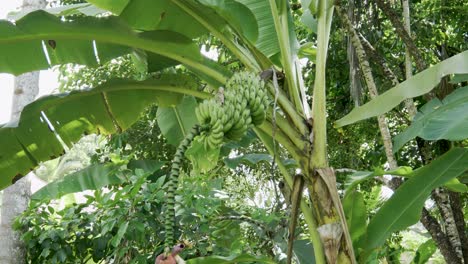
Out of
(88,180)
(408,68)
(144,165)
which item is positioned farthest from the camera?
(408,68)

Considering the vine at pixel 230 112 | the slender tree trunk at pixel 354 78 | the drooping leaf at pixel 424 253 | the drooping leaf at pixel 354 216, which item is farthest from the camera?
the drooping leaf at pixel 424 253

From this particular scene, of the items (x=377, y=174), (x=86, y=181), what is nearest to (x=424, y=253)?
(x=377, y=174)

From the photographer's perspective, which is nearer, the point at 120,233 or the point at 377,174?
the point at 377,174

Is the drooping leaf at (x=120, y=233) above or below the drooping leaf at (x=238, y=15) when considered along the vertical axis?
below

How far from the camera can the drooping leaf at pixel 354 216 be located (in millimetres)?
2004

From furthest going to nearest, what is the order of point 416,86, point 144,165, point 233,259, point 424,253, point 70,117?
point 424,253, point 144,165, point 70,117, point 233,259, point 416,86

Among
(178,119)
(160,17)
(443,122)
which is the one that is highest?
(160,17)

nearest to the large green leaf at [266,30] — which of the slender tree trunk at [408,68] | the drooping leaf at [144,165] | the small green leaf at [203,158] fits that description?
the small green leaf at [203,158]

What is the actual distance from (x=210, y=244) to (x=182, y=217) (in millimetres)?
197

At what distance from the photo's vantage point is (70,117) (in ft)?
7.74

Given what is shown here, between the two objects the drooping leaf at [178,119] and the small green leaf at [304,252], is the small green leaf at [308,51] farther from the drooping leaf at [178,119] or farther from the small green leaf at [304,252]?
the small green leaf at [304,252]

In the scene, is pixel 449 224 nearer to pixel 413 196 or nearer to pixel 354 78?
pixel 354 78

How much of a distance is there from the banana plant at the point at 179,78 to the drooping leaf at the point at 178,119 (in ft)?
0.86

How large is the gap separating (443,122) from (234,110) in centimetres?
91
